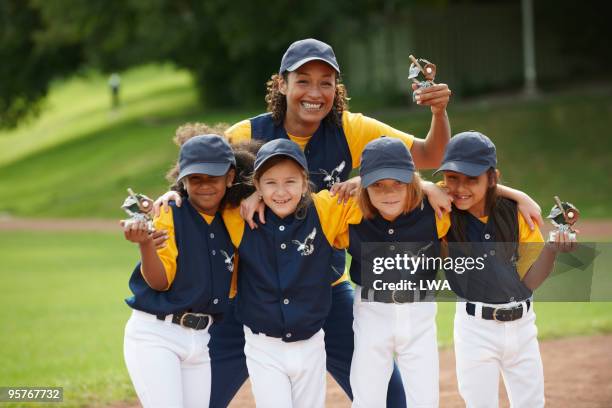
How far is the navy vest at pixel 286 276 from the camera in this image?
453 cm

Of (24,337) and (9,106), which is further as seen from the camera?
(9,106)

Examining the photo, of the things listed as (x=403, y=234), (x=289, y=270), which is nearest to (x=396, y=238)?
(x=403, y=234)

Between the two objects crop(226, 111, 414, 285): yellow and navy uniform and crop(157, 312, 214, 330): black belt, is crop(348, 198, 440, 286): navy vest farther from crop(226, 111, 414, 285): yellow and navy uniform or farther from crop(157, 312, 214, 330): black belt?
crop(157, 312, 214, 330): black belt

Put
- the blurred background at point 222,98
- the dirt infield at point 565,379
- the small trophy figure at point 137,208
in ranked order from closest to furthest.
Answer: the small trophy figure at point 137,208
the dirt infield at point 565,379
the blurred background at point 222,98

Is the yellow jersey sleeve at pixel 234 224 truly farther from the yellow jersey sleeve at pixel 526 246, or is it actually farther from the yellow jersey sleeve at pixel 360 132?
the yellow jersey sleeve at pixel 526 246

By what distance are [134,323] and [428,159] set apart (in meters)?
1.81

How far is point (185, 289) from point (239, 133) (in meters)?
1.04

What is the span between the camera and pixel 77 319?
11391 millimetres

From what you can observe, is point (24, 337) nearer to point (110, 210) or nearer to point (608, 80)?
point (110, 210)

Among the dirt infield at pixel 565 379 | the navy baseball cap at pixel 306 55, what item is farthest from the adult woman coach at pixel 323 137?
the dirt infield at pixel 565 379

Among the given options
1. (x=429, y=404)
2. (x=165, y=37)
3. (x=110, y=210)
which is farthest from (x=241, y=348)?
(x=165, y=37)

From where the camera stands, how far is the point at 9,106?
109ft

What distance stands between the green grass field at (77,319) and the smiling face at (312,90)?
114 inches

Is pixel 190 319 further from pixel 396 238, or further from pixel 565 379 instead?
pixel 565 379
